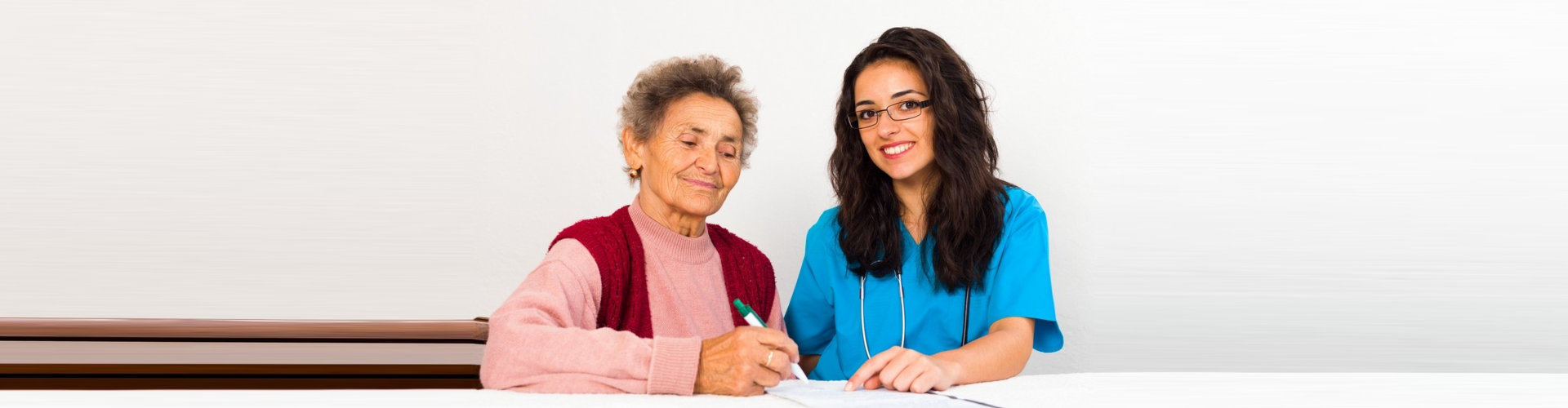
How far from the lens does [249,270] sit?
95.8 inches

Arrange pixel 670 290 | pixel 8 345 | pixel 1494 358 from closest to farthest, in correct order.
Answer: pixel 670 290 → pixel 1494 358 → pixel 8 345

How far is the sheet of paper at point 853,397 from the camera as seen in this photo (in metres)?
1.12

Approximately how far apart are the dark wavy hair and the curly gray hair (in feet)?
1.01

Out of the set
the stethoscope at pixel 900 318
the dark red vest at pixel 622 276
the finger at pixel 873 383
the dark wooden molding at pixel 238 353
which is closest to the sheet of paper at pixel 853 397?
the finger at pixel 873 383

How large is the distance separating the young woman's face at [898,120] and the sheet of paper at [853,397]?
0.61 metres

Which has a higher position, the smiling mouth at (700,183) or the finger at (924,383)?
the smiling mouth at (700,183)

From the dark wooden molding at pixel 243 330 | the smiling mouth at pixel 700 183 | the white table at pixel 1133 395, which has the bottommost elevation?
the white table at pixel 1133 395

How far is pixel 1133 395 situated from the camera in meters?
1.30

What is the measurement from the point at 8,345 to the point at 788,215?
2118 mm

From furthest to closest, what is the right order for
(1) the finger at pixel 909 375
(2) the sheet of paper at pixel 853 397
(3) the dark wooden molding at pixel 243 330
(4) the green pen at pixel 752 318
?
(3) the dark wooden molding at pixel 243 330 < (4) the green pen at pixel 752 318 < (1) the finger at pixel 909 375 < (2) the sheet of paper at pixel 853 397

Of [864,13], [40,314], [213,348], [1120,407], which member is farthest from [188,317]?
[1120,407]

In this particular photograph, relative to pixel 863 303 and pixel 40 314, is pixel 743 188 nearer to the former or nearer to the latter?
pixel 863 303

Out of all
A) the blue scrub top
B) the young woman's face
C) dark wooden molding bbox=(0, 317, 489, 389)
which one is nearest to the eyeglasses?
the young woman's face

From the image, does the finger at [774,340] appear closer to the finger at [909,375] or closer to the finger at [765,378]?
the finger at [765,378]
